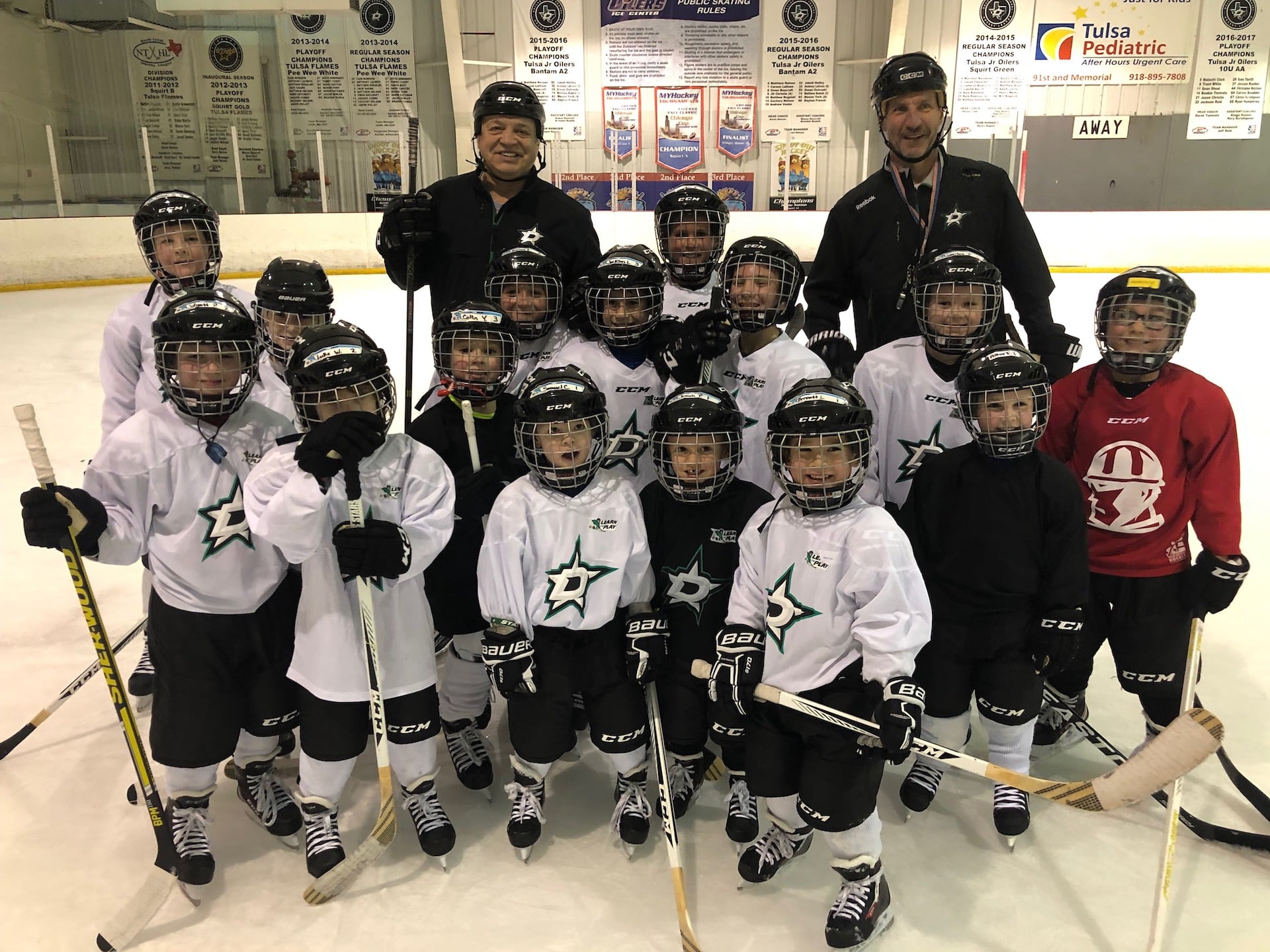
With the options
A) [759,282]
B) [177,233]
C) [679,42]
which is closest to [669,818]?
[759,282]

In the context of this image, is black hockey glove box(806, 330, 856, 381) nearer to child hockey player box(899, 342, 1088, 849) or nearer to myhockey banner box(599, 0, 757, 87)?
child hockey player box(899, 342, 1088, 849)

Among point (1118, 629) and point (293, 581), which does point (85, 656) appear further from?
point (1118, 629)

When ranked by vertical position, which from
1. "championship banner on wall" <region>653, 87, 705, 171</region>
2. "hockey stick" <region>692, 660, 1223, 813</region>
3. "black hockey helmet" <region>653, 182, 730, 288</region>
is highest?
"championship banner on wall" <region>653, 87, 705, 171</region>

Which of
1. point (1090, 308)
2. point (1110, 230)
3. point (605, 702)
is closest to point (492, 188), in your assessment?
point (605, 702)

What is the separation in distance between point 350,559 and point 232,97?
9.64 metres

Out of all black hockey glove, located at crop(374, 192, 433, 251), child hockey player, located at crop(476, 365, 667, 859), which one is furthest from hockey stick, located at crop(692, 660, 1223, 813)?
black hockey glove, located at crop(374, 192, 433, 251)

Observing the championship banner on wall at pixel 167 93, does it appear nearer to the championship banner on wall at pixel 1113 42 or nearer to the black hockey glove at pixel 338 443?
the championship banner on wall at pixel 1113 42

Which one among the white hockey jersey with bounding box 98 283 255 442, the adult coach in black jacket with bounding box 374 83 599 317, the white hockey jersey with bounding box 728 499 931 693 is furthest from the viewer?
the adult coach in black jacket with bounding box 374 83 599 317

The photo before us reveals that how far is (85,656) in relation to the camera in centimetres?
278

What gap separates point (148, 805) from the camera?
178 cm

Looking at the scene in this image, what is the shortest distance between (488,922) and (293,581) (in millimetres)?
777

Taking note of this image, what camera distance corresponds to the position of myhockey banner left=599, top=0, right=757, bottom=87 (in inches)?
401

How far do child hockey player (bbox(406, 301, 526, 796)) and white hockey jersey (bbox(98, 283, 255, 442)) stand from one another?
0.67 metres

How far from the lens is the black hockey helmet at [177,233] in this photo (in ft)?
7.51
